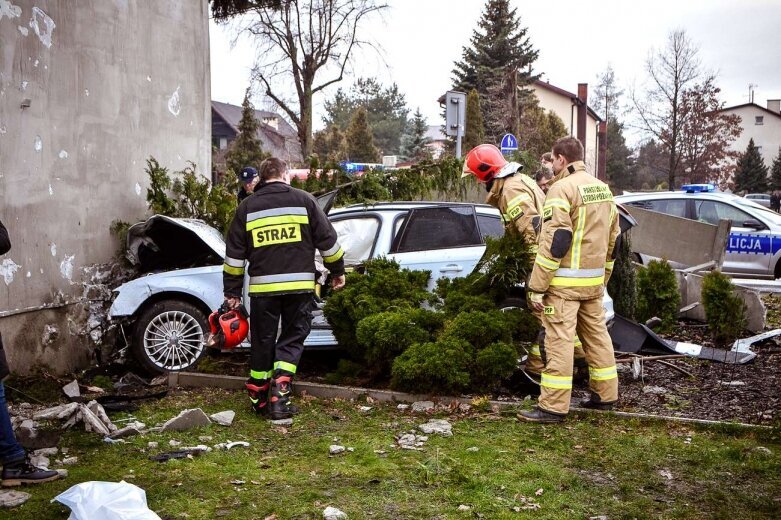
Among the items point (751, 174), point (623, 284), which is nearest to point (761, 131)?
point (751, 174)

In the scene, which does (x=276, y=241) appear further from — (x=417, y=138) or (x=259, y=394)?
(x=417, y=138)

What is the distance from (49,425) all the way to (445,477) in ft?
10.7

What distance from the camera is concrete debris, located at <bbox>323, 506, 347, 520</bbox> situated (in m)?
3.94

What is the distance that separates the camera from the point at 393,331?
21.1 ft

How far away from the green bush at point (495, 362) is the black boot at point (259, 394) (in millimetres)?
1668

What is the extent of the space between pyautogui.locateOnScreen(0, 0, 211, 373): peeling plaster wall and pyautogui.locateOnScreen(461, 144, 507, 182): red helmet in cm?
410

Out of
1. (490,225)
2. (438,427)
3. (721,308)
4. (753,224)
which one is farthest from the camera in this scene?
(753,224)

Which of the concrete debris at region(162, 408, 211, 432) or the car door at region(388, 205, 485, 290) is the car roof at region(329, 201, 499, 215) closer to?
the car door at region(388, 205, 485, 290)

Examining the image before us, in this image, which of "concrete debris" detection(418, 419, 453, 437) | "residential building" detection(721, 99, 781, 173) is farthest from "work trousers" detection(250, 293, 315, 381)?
"residential building" detection(721, 99, 781, 173)

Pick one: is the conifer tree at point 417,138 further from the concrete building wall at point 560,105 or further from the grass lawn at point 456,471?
the grass lawn at point 456,471

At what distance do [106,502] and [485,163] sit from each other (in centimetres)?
449

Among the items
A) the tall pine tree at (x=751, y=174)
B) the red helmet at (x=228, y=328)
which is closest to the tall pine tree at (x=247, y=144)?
the red helmet at (x=228, y=328)

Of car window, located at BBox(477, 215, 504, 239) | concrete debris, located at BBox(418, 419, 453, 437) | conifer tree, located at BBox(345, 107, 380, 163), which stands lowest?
concrete debris, located at BBox(418, 419, 453, 437)

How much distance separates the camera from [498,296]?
6.78 meters
